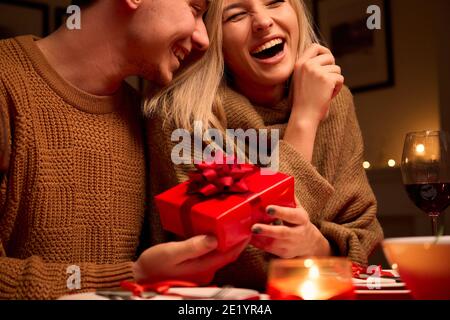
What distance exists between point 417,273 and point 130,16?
93 cm

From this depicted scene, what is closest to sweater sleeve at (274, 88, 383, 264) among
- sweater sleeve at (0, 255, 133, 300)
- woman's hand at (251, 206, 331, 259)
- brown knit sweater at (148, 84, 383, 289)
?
brown knit sweater at (148, 84, 383, 289)

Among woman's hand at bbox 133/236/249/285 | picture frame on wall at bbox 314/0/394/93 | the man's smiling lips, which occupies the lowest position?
woman's hand at bbox 133/236/249/285

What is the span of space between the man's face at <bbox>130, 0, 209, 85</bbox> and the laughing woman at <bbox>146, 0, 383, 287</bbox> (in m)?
0.09

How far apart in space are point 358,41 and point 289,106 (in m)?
1.88

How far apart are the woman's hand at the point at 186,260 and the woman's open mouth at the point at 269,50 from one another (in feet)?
2.44

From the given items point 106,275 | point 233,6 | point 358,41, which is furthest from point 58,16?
point 106,275

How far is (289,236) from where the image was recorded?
92 cm

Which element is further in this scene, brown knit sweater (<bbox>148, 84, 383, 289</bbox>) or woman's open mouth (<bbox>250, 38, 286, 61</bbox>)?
woman's open mouth (<bbox>250, 38, 286, 61</bbox>)

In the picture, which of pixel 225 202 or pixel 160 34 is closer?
pixel 225 202

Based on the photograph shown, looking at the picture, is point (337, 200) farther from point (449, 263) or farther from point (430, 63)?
point (430, 63)

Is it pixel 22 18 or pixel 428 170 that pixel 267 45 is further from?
pixel 22 18

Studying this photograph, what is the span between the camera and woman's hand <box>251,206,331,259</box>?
833 millimetres

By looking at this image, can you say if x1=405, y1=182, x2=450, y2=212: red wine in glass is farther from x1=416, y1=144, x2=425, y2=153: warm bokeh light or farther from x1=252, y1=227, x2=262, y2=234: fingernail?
x1=252, y1=227, x2=262, y2=234: fingernail

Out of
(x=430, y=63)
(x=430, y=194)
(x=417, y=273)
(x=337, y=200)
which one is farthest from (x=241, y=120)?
(x=430, y=63)
